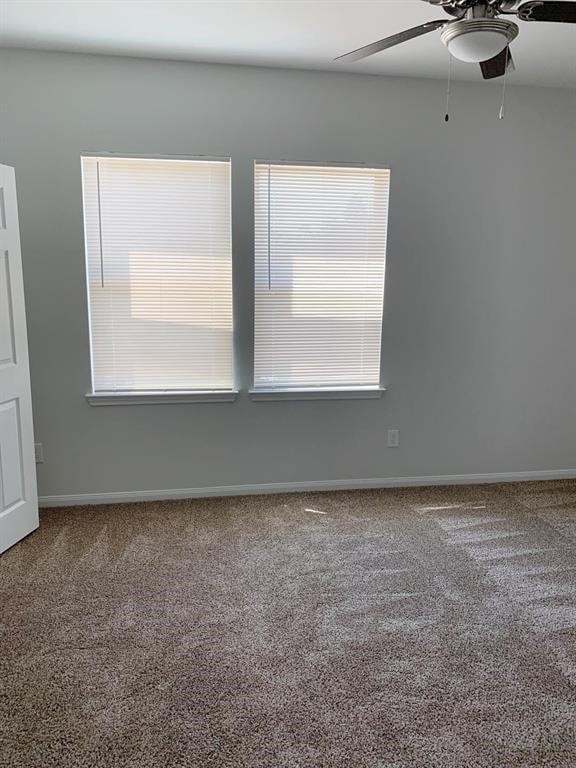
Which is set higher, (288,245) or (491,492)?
(288,245)

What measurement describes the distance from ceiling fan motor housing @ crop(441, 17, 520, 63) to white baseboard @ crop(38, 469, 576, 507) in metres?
2.67

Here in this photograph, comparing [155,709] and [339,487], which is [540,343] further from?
[155,709]

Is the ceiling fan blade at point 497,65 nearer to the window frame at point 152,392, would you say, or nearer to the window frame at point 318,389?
the window frame at point 318,389

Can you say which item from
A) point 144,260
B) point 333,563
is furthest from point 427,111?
point 333,563

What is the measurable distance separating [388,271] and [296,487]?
163 cm

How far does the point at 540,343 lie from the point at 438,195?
1313 millimetres

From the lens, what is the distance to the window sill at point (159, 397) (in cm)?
324

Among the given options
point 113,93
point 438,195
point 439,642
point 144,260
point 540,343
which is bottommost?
point 439,642

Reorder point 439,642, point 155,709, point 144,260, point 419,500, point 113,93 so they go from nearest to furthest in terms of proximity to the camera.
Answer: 1. point 155,709
2. point 439,642
3. point 113,93
4. point 144,260
5. point 419,500

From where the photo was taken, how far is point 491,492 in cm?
360

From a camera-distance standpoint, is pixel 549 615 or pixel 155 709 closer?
pixel 155 709

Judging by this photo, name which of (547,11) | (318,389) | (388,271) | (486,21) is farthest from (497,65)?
(318,389)

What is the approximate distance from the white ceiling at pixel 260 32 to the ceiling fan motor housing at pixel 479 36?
3.20ft

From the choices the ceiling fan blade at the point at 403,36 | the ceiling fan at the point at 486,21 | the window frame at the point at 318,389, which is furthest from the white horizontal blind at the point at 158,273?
the ceiling fan at the point at 486,21
